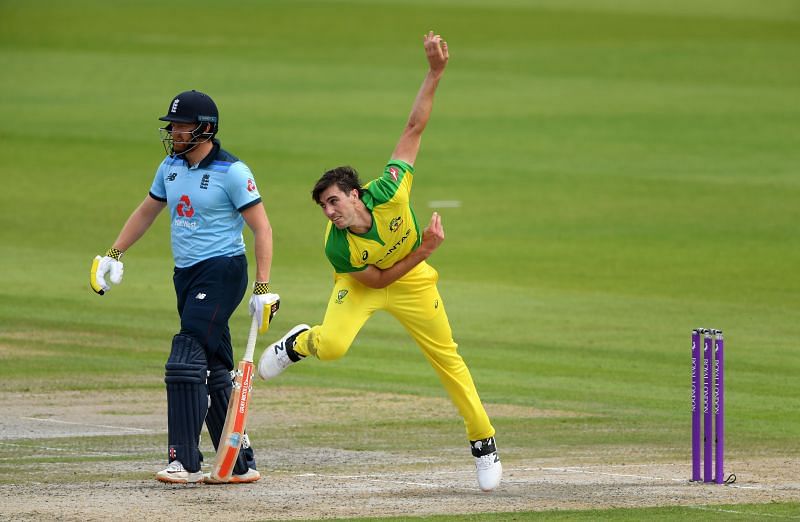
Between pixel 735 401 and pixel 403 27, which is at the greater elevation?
pixel 403 27

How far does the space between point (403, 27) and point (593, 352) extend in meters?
42.7

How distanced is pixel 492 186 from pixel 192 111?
21846 millimetres

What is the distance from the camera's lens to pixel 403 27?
59.6m

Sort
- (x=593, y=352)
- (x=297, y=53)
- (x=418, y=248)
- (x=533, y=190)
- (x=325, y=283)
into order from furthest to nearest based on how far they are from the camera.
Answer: (x=297, y=53) < (x=533, y=190) < (x=325, y=283) < (x=593, y=352) < (x=418, y=248)

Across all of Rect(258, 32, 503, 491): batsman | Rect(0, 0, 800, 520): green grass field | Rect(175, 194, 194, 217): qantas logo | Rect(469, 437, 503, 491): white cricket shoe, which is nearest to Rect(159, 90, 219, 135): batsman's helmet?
Rect(175, 194, 194, 217): qantas logo

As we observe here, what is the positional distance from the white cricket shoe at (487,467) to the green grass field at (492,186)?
63cm

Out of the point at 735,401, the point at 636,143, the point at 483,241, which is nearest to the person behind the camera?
the point at 735,401

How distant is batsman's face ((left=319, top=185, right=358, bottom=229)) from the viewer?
1038 cm

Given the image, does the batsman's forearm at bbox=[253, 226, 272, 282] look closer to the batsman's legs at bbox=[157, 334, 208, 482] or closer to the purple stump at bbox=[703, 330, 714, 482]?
the batsman's legs at bbox=[157, 334, 208, 482]

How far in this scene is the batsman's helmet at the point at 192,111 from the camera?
1080 cm

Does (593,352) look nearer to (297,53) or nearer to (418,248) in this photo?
(418,248)

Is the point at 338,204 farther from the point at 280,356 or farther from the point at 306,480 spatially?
the point at 306,480

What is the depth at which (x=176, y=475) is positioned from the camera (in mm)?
10641

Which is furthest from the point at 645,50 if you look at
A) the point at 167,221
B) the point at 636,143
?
the point at 167,221
